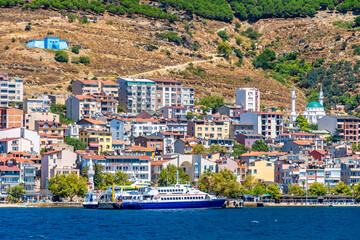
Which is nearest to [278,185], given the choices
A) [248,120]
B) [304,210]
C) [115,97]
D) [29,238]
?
[304,210]

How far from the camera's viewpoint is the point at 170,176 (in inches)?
5684

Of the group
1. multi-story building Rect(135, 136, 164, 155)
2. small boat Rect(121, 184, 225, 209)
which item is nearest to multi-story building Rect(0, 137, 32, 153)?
multi-story building Rect(135, 136, 164, 155)

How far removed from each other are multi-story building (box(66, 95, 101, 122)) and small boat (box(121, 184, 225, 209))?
39966mm

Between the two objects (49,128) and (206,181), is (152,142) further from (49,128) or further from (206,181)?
(206,181)

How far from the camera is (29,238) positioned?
9950 cm

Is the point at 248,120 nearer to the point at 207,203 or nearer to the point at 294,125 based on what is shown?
the point at 294,125

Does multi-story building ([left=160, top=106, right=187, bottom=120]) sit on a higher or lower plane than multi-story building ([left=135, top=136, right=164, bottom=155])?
higher

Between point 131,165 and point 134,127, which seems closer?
point 131,165

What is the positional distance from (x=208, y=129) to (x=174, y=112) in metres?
9.14

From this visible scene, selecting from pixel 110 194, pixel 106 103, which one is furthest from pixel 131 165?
pixel 106 103

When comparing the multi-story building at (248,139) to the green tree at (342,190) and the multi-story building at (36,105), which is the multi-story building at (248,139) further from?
the multi-story building at (36,105)

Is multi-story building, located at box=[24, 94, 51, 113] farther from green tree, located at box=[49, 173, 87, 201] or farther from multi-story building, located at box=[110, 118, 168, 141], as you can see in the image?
green tree, located at box=[49, 173, 87, 201]

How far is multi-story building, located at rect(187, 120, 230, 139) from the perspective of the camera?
6949 inches

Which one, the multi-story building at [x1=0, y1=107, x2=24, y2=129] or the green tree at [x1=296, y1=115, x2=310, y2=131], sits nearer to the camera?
the multi-story building at [x1=0, y1=107, x2=24, y2=129]
